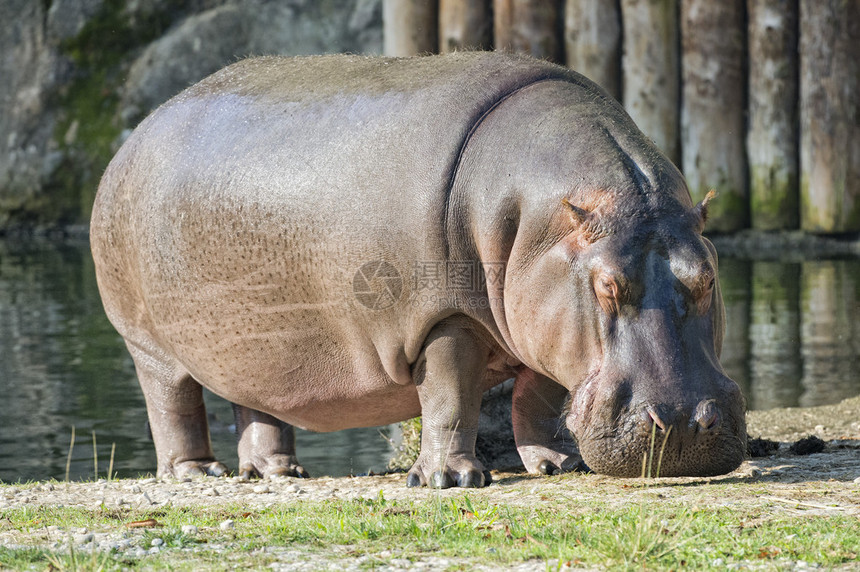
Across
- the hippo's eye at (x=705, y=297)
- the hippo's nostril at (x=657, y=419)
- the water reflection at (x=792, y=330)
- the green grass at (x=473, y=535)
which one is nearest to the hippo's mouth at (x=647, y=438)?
the hippo's nostril at (x=657, y=419)

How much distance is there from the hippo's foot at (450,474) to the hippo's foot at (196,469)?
4.59 ft

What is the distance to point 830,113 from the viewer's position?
32.6ft

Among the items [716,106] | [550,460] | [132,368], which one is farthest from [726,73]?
[550,460]

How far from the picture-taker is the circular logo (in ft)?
14.2

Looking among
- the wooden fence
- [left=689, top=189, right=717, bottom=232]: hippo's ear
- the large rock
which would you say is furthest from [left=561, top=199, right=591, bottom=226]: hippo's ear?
the large rock

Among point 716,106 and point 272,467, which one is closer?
point 272,467

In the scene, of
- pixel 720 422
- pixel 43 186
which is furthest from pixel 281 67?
pixel 43 186

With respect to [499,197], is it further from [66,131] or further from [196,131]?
[66,131]

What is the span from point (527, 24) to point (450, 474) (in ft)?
22.2

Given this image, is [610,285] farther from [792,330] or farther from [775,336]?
[792,330]

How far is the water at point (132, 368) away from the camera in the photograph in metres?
6.32

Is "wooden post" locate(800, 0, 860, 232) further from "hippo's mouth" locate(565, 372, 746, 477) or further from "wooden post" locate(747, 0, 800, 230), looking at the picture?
"hippo's mouth" locate(565, 372, 746, 477)

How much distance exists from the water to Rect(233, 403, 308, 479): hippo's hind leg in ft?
1.82

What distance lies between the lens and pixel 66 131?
15.6m
